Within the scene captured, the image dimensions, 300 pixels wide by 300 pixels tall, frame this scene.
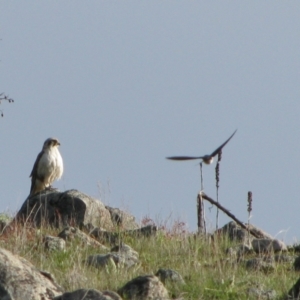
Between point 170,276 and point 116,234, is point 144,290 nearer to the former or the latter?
point 170,276

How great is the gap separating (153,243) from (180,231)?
1.31 m

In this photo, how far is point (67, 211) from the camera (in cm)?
1309

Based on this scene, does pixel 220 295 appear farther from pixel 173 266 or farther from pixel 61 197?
pixel 61 197

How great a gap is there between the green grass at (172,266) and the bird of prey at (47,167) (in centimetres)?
710

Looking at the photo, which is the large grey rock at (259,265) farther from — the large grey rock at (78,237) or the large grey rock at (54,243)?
the large grey rock at (54,243)

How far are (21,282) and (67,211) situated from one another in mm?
6262

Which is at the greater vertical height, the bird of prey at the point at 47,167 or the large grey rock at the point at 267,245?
the bird of prey at the point at 47,167

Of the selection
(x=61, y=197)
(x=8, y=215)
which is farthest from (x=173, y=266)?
(x=8, y=215)

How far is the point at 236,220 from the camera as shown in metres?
12.0

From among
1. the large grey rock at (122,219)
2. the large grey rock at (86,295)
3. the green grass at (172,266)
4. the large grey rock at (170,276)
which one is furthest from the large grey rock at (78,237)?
the large grey rock at (86,295)

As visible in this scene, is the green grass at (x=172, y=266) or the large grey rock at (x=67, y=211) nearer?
the green grass at (x=172, y=266)

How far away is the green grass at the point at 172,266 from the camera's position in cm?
804

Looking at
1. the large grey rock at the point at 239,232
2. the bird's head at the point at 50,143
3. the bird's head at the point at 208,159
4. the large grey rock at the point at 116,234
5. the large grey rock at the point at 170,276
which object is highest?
the bird's head at the point at 50,143

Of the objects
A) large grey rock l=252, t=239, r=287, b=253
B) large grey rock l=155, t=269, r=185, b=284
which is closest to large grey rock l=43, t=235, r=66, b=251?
large grey rock l=155, t=269, r=185, b=284
